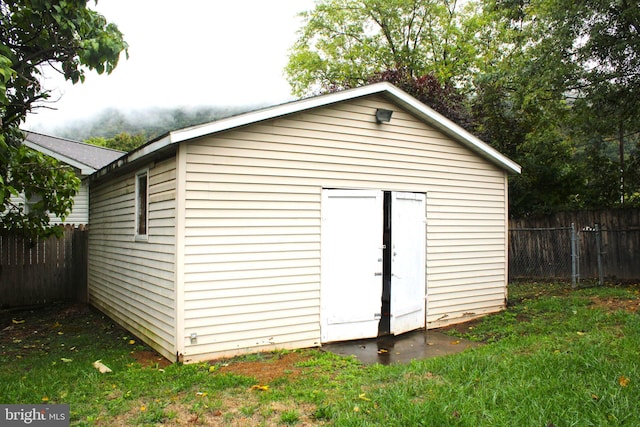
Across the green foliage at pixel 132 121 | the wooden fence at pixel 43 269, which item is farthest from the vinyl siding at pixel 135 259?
the green foliage at pixel 132 121

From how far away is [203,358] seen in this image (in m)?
5.77

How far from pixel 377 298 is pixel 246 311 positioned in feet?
6.91

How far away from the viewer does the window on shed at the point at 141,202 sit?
7.13m

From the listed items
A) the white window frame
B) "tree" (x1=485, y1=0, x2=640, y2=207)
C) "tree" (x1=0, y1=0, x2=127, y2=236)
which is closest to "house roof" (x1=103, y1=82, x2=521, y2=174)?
the white window frame

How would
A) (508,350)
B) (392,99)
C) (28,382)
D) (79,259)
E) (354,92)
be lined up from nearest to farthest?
(28,382), (508,350), (354,92), (392,99), (79,259)

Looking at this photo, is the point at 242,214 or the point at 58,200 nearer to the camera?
the point at 242,214

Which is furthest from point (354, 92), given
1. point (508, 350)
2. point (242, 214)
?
point (508, 350)

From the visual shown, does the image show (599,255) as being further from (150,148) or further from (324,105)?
(150,148)

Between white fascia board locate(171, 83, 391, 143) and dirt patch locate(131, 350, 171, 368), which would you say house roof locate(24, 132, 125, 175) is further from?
white fascia board locate(171, 83, 391, 143)

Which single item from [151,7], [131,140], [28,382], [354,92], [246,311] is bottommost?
[28,382]

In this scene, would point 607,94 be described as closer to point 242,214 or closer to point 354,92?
point 354,92

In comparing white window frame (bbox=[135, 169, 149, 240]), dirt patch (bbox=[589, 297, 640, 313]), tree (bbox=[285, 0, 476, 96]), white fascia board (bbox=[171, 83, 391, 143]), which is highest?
tree (bbox=[285, 0, 476, 96])

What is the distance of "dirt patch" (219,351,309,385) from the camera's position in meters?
5.14

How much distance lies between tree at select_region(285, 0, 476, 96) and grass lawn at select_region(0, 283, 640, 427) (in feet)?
69.5
